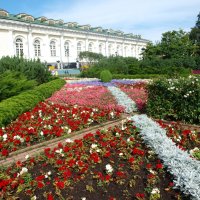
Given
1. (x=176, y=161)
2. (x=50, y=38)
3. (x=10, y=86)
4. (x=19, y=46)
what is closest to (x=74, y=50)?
(x=50, y=38)

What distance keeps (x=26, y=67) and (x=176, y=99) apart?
914cm

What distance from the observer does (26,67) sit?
12.8 metres

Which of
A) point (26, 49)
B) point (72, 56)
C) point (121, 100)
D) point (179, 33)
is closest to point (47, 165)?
point (121, 100)

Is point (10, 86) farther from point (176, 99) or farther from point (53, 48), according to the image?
point (53, 48)

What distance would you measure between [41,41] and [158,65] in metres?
26.1

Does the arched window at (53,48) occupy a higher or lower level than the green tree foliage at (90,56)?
higher

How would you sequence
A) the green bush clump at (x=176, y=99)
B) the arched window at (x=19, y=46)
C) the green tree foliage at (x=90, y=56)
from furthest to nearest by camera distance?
the green tree foliage at (x=90, y=56) → the arched window at (x=19, y=46) → the green bush clump at (x=176, y=99)

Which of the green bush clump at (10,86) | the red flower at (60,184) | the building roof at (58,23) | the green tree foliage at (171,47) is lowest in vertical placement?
the red flower at (60,184)

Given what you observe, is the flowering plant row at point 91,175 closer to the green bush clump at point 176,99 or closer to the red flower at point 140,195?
the red flower at point 140,195

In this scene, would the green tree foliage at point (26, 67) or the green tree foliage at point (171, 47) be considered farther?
the green tree foliage at point (171, 47)

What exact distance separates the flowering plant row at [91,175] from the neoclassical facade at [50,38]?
36668 millimetres

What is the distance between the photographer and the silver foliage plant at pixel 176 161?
112 inches

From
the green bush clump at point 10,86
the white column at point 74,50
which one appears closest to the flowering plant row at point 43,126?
the green bush clump at point 10,86

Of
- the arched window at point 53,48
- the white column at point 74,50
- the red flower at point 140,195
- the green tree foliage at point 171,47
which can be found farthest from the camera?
the white column at point 74,50
